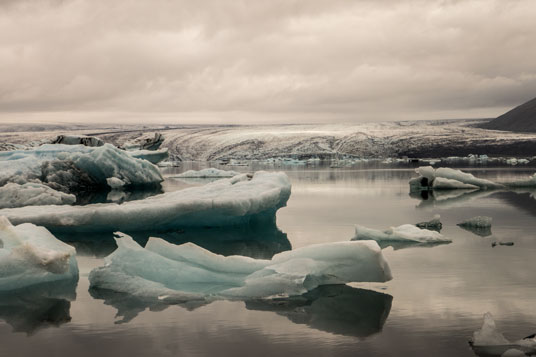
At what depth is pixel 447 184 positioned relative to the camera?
13.4 metres

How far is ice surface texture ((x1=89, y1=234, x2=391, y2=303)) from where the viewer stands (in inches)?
143

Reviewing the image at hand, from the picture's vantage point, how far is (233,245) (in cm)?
591

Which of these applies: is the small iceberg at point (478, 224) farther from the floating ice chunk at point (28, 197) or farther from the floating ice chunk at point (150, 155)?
the floating ice chunk at point (150, 155)

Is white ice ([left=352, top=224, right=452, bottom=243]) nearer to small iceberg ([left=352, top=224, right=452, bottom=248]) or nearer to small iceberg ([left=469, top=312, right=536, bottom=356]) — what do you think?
small iceberg ([left=352, top=224, right=452, bottom=248])

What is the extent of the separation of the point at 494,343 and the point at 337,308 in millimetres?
960

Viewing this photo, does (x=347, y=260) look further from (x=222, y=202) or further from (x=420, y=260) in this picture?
(x=222, y=202)

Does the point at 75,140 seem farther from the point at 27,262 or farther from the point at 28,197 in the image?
the point at 27,262

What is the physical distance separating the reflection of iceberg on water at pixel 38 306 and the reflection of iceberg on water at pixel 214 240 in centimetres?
133

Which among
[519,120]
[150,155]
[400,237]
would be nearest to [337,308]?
[400,237]

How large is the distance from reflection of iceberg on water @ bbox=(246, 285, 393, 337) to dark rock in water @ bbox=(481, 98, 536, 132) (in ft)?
288

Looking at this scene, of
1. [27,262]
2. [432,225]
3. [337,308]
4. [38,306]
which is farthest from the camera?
[432,225]

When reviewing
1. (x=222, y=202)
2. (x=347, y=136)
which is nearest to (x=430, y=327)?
(x=222, y=202)

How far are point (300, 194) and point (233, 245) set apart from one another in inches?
262

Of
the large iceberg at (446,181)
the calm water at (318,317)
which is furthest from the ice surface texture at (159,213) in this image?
the large iceberg at (446,181)
